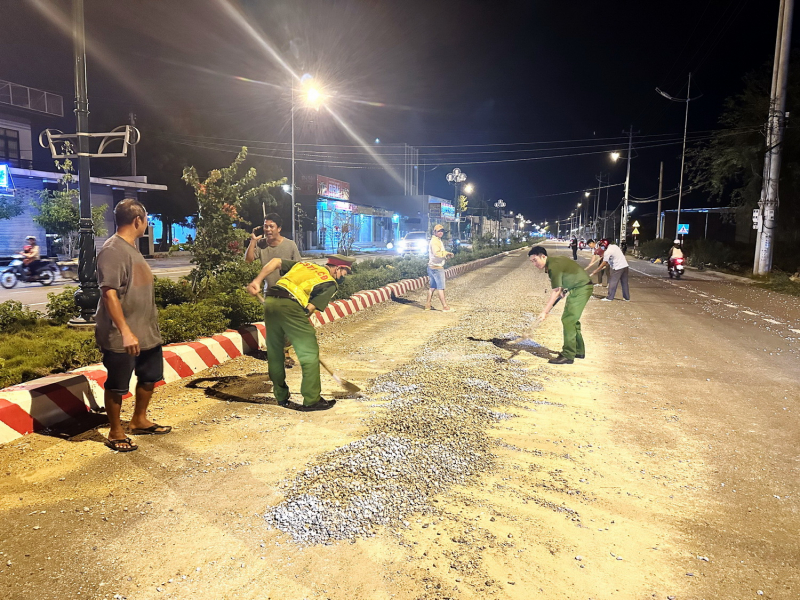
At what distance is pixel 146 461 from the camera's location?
4207 mm

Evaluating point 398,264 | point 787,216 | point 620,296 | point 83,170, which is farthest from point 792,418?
point 787,216

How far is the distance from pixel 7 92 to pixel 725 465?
3343 cm

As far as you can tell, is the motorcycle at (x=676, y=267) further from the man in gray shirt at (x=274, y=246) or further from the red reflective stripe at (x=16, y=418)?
the red reflective stripe at (x=16, y=418)

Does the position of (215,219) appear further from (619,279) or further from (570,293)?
(619,279)

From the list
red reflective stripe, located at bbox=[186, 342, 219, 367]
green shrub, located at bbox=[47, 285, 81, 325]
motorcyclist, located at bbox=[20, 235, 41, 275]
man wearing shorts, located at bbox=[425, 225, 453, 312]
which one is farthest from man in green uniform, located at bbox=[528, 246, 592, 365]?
motorcyclist, located at bbox=[20, 235, 41, 275]

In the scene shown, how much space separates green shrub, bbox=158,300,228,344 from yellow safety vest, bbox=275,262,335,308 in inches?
97.8

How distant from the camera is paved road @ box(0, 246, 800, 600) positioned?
2.80m

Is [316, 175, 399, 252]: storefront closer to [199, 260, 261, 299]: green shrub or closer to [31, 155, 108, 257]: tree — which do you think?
[31, 155, 108, 257]: tree

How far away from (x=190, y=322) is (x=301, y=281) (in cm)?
279

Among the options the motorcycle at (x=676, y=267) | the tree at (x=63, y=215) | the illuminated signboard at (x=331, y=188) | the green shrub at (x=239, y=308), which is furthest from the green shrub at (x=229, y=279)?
the illuminated signboard at (x=331, y=188)

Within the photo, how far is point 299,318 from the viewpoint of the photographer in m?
5.31

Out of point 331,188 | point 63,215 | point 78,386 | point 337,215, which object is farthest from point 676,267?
point 337,215

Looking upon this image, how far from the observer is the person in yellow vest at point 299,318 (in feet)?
17.4

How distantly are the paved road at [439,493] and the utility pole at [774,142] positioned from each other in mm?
18618
